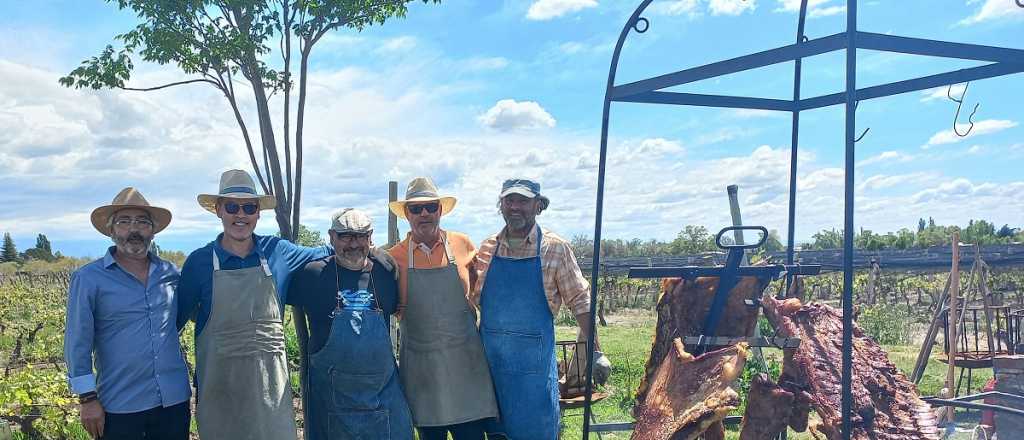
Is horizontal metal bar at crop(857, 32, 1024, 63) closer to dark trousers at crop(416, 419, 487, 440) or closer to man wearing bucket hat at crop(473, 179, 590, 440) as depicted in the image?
man wearing bucket hat at crop(473, 179, 590, 440)

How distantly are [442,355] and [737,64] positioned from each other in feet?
6.46

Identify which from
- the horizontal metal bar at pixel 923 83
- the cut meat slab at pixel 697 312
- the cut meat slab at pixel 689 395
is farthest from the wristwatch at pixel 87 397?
the horizontal metal bar at pixel 923 83

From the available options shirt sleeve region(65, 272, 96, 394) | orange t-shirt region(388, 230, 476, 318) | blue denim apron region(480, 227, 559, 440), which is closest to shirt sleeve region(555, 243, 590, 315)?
blue denim apron region(480, 227, 559, 440)

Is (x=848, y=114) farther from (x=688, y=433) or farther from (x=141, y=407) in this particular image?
(x=141, y=407)

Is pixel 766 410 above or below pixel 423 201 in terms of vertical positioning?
below

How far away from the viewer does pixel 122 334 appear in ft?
10.7

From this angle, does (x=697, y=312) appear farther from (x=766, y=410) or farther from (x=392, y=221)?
(x=392, y=221)

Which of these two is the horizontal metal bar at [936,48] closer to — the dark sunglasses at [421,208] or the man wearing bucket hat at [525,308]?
the man wearing bucket hat at [525,308]

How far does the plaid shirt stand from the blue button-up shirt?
155 cm

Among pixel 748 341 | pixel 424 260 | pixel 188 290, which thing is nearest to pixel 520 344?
pixel 424 260

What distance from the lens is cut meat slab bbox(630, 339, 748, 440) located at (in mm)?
3084

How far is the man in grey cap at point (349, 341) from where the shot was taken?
344 centimetres

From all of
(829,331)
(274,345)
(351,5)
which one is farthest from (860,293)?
(274,345)

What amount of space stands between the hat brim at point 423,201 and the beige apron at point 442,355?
0.99 ft
